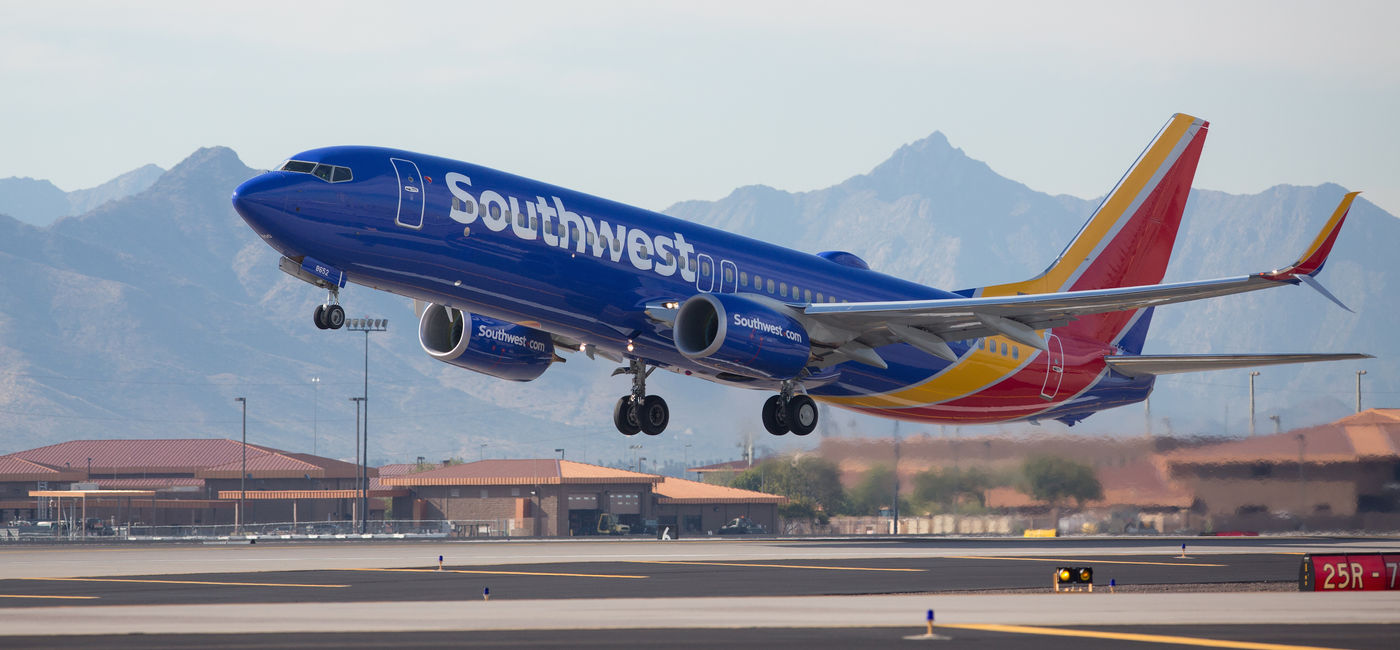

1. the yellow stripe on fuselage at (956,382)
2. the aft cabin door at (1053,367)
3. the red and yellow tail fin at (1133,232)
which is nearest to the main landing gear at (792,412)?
the yellow stripe on fuselage at (956,382)

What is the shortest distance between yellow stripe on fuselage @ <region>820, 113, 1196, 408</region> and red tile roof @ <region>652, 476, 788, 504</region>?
7141 cm

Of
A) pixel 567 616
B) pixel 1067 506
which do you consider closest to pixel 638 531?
pixel 1067 506

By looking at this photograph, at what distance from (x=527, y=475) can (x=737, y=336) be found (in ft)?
292

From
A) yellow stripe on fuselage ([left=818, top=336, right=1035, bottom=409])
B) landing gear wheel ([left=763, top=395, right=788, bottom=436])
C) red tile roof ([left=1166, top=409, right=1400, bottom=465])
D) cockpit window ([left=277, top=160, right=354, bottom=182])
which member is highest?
cockpit window ([left=277, top=160, right=354, bottom=182])

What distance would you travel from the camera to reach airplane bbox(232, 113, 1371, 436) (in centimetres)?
3812

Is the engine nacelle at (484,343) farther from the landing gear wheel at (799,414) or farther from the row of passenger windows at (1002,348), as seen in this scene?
the row of passenger windows at (1002,348)

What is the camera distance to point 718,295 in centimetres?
4244

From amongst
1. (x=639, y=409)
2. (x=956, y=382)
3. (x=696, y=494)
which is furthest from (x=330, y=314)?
(x=696, y=494)

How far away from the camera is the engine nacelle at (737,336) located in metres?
41.9

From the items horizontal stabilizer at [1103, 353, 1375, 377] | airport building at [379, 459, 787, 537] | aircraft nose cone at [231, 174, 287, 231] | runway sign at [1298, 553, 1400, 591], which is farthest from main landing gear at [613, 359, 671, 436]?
airport building at [379, 459, 787, 537]

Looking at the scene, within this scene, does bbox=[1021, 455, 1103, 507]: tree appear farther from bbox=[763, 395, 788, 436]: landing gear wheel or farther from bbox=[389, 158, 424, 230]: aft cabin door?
bbox=[389, 158, 424, 230]: aft cabin door

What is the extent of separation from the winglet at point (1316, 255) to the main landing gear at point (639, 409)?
18504 millimetres

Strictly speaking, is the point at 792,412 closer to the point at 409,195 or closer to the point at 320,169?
the point at 409,195

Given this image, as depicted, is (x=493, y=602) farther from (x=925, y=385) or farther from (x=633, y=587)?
(x=925, y=385)
